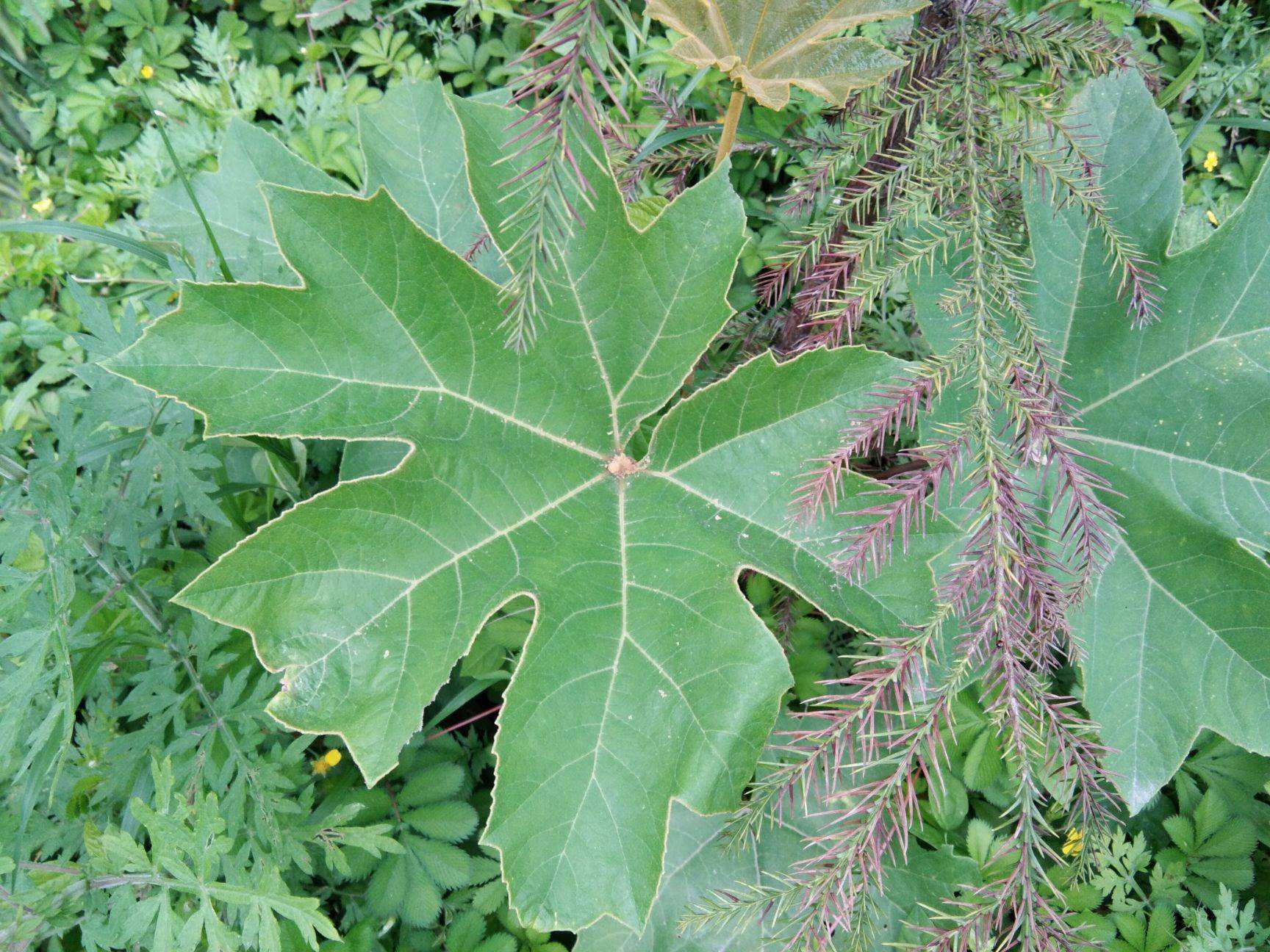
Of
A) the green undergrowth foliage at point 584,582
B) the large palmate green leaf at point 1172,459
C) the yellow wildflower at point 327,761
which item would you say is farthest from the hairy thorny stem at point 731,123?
the yellow wildflower at point 327,761

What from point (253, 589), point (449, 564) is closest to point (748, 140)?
point (449, 564)

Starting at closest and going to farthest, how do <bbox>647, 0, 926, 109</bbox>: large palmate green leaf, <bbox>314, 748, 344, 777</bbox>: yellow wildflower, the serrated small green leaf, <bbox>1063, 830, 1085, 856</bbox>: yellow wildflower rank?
<bbox>647, 0, 926, 109</bbox>: large palmate green leaf → <bbox>1063, 830, 1085, 856</bbox>: yellow wildflower → the serrated small green leaf → <bbox>314, 748, 344, 777</bbox>: yellow wildflower

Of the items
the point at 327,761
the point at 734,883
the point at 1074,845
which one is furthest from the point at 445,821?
the point at 1074,845

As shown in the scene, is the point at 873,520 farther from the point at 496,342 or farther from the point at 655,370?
Result: the point at 496,342

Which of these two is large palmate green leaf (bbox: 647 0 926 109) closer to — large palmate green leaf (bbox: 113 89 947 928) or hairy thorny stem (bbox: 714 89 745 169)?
hairy thorny stem (bbox: 714 89 745 169)

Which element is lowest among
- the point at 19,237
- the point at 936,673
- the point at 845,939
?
the point at 845,939

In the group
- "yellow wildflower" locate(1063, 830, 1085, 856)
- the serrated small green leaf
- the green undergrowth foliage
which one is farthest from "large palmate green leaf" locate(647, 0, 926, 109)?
the serrated small green leaf

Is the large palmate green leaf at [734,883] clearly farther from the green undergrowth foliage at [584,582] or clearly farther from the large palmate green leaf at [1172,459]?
the large palmate green leaf at [1172,459]
